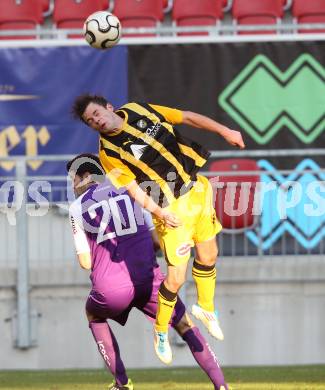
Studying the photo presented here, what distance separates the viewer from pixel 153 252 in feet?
25.0

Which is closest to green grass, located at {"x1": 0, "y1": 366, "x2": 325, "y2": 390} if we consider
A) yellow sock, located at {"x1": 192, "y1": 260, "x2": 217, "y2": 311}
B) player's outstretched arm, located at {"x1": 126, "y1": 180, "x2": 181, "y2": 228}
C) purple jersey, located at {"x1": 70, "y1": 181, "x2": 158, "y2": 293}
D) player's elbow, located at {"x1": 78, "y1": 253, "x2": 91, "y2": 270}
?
yellow sock, located at {"x1": 192, "y1": 260, "x2": 217, "y2": 311}

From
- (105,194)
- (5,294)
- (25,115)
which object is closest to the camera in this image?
(105,194)

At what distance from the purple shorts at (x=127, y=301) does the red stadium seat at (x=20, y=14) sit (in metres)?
6.94

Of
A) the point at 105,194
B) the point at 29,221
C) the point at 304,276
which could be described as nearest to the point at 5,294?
the point at 29,221

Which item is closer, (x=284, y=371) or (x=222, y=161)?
(x=284, y=371)

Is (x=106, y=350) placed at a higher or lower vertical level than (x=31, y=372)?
higher

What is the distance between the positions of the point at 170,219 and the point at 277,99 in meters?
5.35

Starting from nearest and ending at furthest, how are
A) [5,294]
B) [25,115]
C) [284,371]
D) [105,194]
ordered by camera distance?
[105,194] < [284,371] < [5,294] < [25,115]

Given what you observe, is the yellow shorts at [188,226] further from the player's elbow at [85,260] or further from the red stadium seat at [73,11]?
the red stadium seat at [73,11]

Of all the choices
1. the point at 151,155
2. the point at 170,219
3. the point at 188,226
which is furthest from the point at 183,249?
the point at 151,155

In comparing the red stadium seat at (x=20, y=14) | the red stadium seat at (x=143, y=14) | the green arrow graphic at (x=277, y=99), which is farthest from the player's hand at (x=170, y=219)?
the red stadium seat at (x=20, y=14)

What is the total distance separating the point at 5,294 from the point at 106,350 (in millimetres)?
3518

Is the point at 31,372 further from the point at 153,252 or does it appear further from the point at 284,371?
the point at 153,252

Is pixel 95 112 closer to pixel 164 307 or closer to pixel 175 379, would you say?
pixel 164 307
